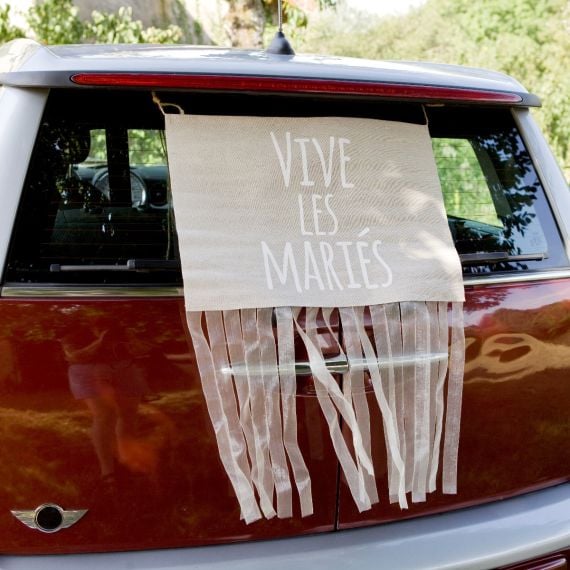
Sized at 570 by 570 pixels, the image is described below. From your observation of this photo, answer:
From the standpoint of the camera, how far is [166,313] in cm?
192

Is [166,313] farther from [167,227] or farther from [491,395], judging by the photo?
[491,395]

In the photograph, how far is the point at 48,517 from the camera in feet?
6.26

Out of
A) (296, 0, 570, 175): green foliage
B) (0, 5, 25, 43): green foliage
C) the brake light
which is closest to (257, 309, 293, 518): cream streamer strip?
the brake light

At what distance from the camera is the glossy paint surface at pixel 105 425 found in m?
1.86

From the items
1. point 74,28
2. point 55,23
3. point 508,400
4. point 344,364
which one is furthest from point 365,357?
point 74,28

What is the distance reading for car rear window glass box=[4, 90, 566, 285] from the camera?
1.96m

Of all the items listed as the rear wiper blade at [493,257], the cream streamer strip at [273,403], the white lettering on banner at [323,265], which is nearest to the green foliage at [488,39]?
the rear wiper blade at [493,257]

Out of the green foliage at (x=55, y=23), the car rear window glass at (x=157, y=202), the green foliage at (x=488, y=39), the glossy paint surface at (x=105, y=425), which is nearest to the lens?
the glossy paint surface at (x=105, y=425)

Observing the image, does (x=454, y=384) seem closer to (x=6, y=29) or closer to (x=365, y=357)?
(x=365, y=357)

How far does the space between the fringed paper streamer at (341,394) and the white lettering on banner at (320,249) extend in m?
0.07

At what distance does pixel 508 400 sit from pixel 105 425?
3.65ft

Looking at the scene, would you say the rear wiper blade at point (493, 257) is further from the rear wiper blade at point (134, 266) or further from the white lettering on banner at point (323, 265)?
the rear wiper blade at point (134, 266)

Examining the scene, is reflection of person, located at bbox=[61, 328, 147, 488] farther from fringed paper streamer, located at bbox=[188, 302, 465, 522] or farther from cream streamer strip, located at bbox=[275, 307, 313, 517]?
cream streamer strip, located at bbox=[275, 307, 313, 517]

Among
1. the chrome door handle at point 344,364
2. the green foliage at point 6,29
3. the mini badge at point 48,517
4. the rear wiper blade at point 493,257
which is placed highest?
the rear wiper blade at point 493,257
